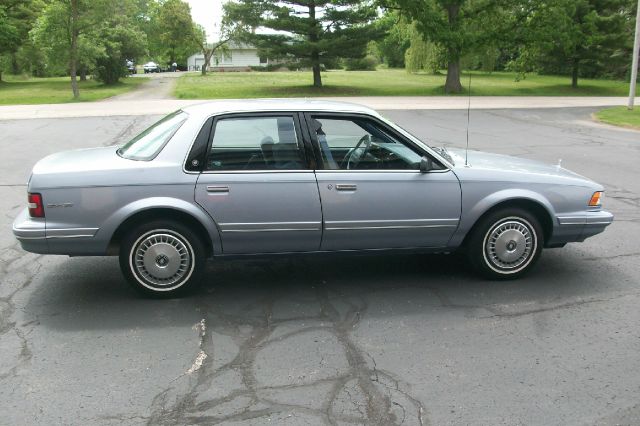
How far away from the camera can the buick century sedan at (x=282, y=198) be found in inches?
180

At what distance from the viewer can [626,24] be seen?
35.6 m

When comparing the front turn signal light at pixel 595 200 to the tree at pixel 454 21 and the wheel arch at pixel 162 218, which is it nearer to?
the wheel arch at pixel 162 218

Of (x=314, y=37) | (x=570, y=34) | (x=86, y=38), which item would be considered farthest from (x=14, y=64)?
(x=570, y=34)

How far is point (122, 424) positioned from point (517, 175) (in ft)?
12.2

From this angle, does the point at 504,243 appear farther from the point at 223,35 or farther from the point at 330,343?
the point at 223,35

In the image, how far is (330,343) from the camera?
13.3 feet

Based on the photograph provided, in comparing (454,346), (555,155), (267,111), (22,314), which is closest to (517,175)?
(454,346)

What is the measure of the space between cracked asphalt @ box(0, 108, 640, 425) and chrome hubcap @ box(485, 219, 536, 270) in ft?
0.75

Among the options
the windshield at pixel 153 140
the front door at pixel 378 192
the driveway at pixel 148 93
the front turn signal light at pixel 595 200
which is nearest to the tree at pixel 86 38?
the driveway at pixel 148 93

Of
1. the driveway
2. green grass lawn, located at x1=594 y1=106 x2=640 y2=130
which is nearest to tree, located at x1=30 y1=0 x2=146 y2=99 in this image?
the driveway

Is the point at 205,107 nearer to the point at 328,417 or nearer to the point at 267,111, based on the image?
the point at 267,111

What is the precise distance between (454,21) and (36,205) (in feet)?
97.2

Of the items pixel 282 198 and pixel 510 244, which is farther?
pixel 510 244

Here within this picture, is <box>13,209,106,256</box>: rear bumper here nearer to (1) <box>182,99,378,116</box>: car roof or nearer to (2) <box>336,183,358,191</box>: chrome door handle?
(1) <box>182,99,378,116</box>: car roof
